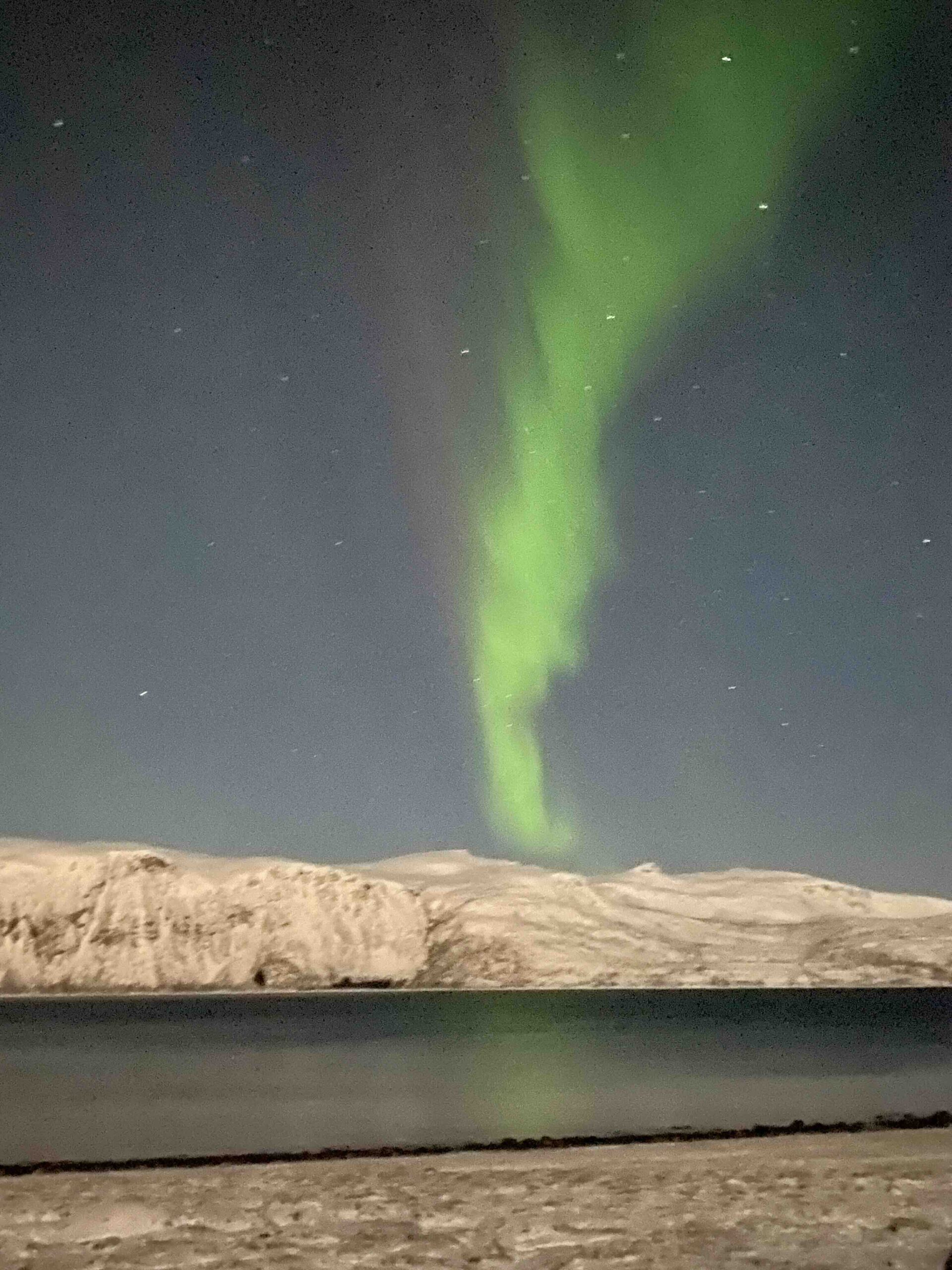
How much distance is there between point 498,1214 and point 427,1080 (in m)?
22.5

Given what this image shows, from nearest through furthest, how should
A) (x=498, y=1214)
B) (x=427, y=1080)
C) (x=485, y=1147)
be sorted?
(x=498, y=1214) → (x=485, y=1147) → (x=427, y=1080)

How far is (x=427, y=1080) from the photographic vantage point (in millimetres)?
34438

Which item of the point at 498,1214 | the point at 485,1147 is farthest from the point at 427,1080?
the point at 498,1214

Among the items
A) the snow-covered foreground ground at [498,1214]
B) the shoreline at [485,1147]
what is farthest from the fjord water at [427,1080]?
the snow-covered foreground ground at [498,1214]

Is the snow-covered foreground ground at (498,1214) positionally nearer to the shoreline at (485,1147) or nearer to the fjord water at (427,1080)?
the shoreline at (485,1147)

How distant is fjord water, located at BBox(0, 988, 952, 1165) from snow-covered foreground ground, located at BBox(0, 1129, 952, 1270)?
5.05 m

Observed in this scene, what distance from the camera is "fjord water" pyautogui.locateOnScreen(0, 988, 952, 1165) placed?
74.3 feet

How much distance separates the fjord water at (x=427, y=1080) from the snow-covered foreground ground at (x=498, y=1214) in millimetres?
5052

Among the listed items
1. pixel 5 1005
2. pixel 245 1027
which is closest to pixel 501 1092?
pixel 245 1027

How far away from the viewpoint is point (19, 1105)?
1085 inches

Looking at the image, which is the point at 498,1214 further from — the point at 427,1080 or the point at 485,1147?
the point at 427,1080

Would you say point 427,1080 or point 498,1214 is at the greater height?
point 427,1080

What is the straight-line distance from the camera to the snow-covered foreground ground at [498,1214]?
435 inches

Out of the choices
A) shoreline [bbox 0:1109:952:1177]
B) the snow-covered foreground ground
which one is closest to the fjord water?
shoreline [bbox 0:1109:952:1177]
